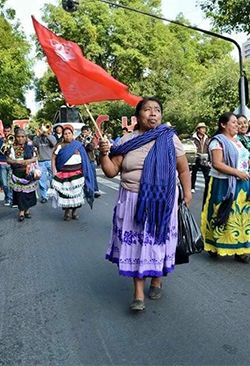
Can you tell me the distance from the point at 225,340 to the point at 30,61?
30.4m

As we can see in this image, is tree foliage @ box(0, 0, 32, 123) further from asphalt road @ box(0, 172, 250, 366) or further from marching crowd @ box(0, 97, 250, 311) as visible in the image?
asphalt road @ box(0, 172, 250, 366)

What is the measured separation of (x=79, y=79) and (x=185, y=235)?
1811 millimetres

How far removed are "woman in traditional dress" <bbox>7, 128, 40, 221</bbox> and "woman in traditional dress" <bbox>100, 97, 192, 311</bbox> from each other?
517 cm

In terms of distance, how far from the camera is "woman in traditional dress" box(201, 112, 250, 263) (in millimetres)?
5594

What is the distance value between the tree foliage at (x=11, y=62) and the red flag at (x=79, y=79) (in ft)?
71.5

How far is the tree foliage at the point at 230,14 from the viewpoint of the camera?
14.9 meters

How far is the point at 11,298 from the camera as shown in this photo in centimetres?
478

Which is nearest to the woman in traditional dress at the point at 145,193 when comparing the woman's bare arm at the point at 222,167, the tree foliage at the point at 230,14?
the woman's bare arm at the point at 222,167

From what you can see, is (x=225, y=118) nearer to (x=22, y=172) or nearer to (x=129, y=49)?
(x=22, y=172)

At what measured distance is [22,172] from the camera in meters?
9.22

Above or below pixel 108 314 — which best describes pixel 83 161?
above

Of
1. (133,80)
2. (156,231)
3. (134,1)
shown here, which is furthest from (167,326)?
(134,1)

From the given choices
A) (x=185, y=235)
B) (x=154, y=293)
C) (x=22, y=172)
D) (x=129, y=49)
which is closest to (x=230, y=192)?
(x=185, y=235)

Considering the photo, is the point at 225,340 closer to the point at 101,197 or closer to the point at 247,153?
the point at 247,153
